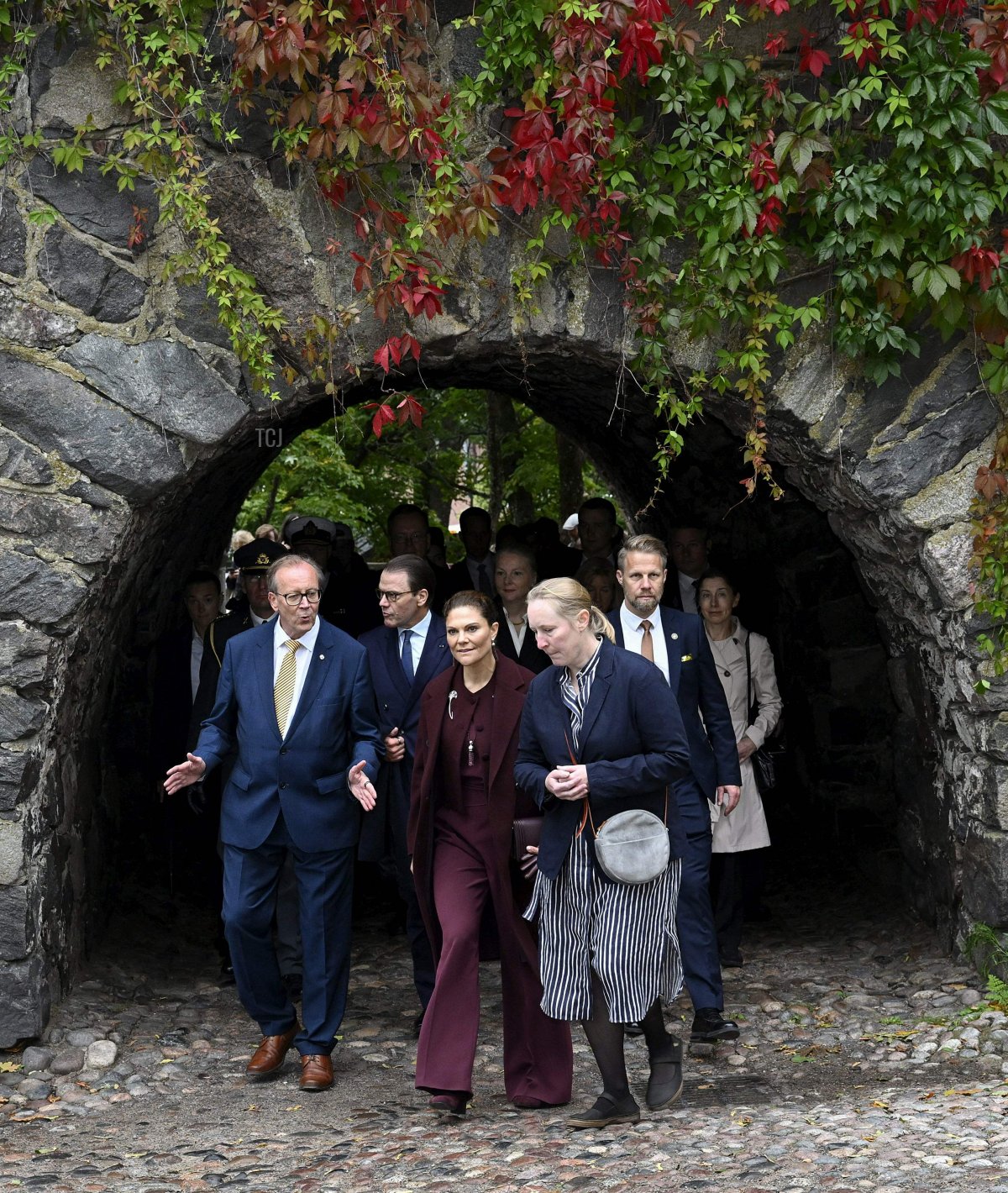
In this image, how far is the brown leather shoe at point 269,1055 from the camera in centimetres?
509

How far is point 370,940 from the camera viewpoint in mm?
7176

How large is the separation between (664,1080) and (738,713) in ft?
6.80

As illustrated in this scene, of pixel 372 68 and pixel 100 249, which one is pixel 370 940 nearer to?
pixel 100 249

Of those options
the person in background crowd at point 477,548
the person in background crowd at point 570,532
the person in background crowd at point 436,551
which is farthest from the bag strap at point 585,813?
the person in background crowd at point 570,532

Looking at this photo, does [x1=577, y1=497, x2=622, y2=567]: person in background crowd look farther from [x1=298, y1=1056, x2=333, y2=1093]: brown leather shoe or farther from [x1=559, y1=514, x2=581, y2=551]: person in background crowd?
[x1=559, y1=514, x2=581, y2=551]: person in background crowd

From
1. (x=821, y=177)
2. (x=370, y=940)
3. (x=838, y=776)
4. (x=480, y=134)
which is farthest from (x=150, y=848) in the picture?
(x=821, y=177)

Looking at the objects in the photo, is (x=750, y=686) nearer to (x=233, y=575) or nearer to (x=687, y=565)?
(x=687, y=565)

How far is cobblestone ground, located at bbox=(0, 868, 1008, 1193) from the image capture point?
13.0 ft

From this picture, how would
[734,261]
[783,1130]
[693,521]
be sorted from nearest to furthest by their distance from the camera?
[783,1130] < [734,261] < [693,521]

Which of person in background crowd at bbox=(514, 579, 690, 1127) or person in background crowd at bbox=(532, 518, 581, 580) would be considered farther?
person in background crowd at bbox=(532, 518, 581, 580)

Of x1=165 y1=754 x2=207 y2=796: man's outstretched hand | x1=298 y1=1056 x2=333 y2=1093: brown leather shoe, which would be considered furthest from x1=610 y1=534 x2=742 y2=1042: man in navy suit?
x1=165 y1=754 x2=207 y2=796: man's outstretched hand

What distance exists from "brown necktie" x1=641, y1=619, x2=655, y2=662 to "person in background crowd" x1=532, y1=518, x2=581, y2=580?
118 inches

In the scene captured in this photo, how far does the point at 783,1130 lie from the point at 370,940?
3314mm

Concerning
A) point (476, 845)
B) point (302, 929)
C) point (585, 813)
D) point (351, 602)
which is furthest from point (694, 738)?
point (351, 602)
